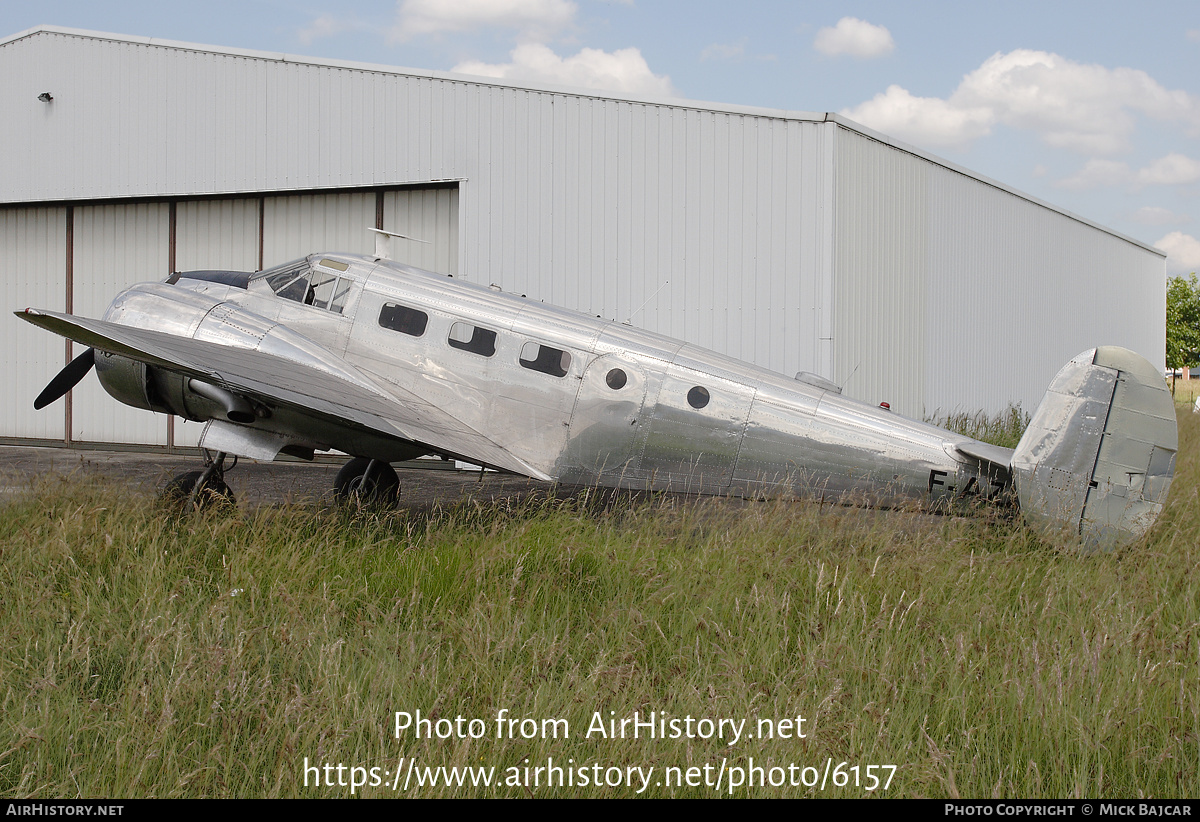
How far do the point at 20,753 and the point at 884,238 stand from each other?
1365cm

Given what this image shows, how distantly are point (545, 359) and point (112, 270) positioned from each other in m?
13.6

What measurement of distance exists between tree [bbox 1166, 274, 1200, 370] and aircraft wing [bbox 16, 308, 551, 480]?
A: 162 ft

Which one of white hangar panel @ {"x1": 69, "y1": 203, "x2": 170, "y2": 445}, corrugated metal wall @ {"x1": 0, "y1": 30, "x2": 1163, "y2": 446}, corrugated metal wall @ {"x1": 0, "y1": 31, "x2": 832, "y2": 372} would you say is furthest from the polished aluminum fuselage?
white hangar panel @ {"x1": 69, "y1": 203, "x2": 170, "y2": 445}

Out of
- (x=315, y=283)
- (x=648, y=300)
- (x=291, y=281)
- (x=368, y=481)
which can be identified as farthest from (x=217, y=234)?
(x=368, y=481)

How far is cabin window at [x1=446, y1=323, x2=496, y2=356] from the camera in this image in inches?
329

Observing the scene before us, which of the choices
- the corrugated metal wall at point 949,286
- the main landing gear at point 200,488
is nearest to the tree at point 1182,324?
the corrugated metal wall at point 949,286

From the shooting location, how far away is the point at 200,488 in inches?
302

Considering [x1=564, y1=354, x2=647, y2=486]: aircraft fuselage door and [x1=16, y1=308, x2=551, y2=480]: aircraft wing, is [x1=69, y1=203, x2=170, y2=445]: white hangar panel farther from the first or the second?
[x1=564, y1=354, x2=647, y2=486]: aircraft fuselage door

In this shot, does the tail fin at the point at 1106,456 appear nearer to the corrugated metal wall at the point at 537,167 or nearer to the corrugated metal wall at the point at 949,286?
the corrugated metal wall at the point at 537,167

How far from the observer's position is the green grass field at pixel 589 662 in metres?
3.38

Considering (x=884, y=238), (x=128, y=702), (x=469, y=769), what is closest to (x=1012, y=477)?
(x=469, y=769)

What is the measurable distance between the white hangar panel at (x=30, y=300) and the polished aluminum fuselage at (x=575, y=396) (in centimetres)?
1142

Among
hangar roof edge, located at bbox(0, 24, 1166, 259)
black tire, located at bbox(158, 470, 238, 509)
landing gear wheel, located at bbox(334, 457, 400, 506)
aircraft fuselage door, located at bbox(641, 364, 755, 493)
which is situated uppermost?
hangar roof edge, located at bbox(0, 24, 1166, 259)
